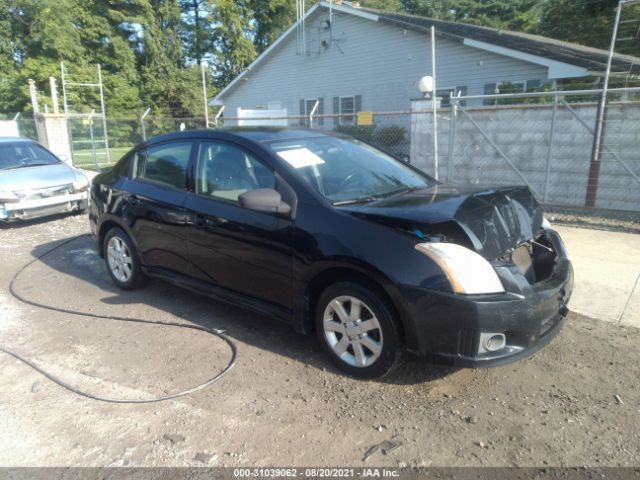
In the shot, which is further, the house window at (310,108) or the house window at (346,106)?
the house window at (310,108)

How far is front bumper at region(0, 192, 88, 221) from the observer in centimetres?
788

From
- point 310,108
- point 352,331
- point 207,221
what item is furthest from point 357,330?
point 310,108

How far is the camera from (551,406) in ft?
9.75

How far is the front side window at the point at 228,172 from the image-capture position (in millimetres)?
3762

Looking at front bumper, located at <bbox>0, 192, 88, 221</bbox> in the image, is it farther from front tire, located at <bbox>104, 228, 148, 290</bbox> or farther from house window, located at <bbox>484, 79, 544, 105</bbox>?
house window, located at <bbox>484, 79, 544, 105</bbox>

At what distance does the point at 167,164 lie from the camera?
181 inches

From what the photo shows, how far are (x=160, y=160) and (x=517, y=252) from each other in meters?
3.37

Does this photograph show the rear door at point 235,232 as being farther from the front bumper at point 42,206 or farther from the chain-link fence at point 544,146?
the front bumper at point 42,206

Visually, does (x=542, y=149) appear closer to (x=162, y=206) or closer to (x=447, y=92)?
(x=162, y=206)

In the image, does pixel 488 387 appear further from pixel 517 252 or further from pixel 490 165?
pixel 490 165

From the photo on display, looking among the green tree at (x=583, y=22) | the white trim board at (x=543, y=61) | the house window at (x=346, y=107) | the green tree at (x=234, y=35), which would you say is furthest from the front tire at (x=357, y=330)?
the green tree at (x=234, y=35)

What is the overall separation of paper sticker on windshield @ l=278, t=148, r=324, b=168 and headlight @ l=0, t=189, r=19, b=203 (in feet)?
20.6

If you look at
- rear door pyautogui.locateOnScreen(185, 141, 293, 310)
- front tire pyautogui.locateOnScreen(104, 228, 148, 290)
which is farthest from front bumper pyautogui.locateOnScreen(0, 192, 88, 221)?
rear door pyautogui.locateOnScreen(185, 141, 293, 310)

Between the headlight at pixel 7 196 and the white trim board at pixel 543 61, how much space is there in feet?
42.5
